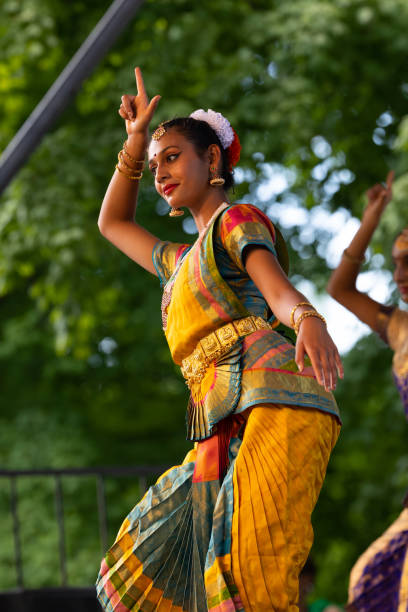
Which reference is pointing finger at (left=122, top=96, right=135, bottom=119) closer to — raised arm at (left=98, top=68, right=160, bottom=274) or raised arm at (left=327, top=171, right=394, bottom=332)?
raised arm at (left=98, top=68, right=160, bottom=274)

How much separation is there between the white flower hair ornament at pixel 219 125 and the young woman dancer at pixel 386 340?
1096mm

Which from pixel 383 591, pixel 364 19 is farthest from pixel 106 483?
pixel 383 591

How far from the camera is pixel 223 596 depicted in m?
2.20

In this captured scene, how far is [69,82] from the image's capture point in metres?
3.67

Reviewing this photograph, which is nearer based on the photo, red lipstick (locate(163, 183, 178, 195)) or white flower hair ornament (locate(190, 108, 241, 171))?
red lipstick (locate(163, 183, 178, 195))

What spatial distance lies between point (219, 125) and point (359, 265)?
4.29 feet

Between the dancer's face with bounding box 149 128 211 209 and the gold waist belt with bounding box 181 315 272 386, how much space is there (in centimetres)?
39

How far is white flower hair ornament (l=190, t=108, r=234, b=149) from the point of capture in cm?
277

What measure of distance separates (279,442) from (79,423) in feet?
24.2

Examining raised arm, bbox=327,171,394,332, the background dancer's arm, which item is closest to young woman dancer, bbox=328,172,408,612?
raised arm, bbox=327,171,394,332

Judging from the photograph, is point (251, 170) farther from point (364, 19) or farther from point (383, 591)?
point (383, 591)

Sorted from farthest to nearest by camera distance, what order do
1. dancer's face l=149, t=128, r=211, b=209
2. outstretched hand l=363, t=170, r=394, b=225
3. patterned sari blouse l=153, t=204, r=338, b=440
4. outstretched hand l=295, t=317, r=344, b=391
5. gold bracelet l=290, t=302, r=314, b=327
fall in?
1. outstretched hand l=363, t=170, r=394, b=225
2. dancer's face l=149, t=128, r=211, b=209
3. patterned sari blouse l=153, t=204, r=338, b=440
4. gold bracelet l=290, t=302, r=314, b=327
5. outstretched hand l=295, t=317, r=344, b=391

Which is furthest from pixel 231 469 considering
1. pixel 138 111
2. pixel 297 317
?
pixel 138 111

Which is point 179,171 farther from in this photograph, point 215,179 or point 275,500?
point 275,500
